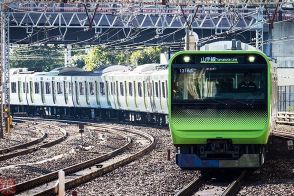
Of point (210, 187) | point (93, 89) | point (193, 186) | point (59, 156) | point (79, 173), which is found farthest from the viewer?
point (93, 89)

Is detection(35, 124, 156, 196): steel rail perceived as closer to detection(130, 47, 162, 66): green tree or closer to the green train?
the green train

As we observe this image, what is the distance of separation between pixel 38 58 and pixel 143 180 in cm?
6189

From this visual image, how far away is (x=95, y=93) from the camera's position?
46.0 meters

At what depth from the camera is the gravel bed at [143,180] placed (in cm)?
1475

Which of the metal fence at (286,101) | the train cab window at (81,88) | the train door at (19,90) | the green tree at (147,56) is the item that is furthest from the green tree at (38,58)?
the metal fence at (286,101)

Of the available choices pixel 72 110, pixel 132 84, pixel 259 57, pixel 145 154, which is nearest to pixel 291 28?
pixel 132 84

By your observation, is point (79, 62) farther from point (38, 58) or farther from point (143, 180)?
point (143, 180)

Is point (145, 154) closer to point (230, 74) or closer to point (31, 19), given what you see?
point (230, 74)

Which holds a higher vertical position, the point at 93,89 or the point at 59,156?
the point at 59,156

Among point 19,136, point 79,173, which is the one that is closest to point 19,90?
point 19,136

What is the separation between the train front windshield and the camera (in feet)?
51.5

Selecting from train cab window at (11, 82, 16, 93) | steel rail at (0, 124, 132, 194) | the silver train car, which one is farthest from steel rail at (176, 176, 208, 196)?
train cab window at (11, 82, 16, 93)

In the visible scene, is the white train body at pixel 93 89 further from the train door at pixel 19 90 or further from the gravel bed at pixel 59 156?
the gravel bed at pixel 59 156

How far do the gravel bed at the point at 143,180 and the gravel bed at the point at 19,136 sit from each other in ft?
29.0
